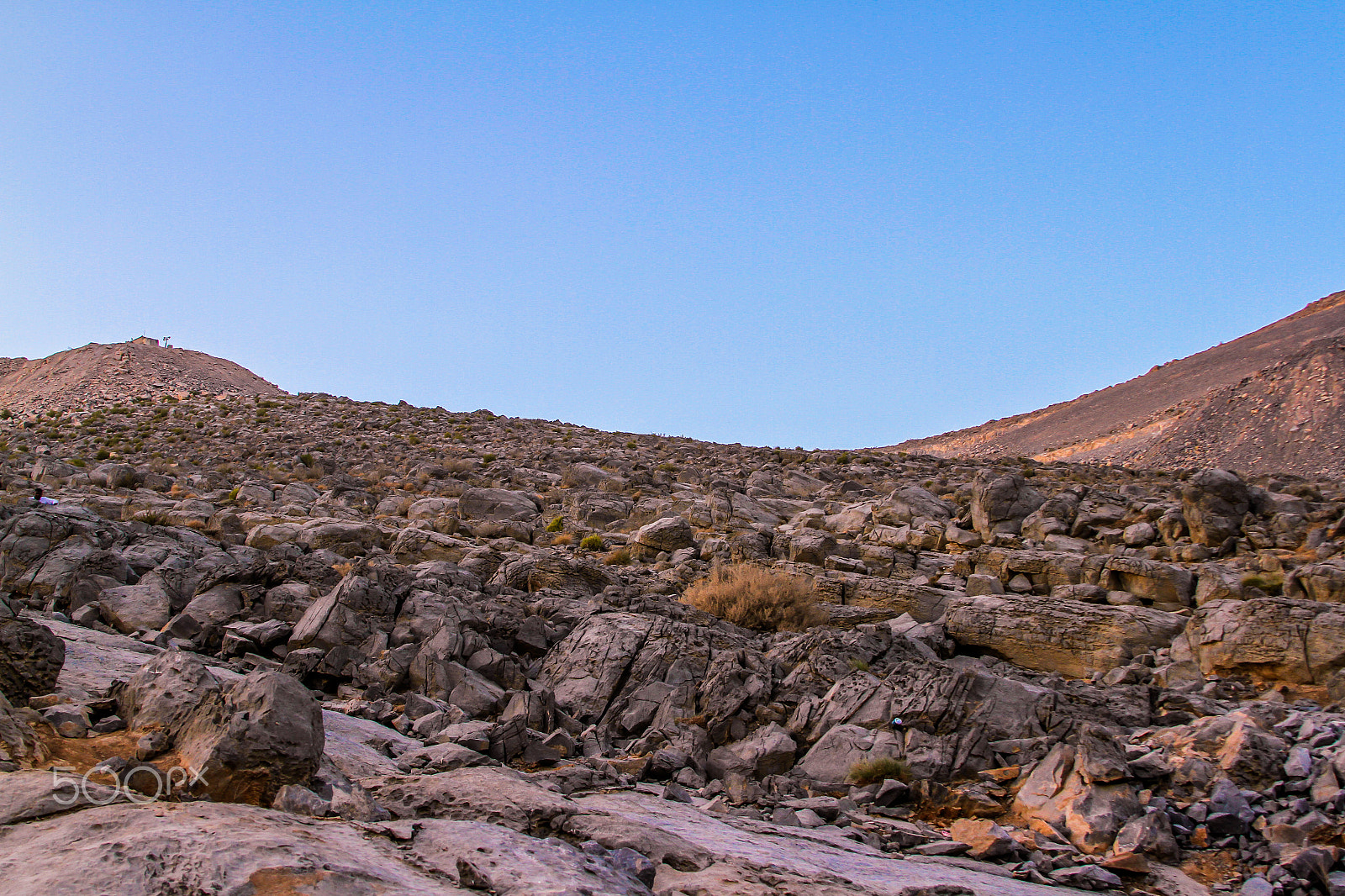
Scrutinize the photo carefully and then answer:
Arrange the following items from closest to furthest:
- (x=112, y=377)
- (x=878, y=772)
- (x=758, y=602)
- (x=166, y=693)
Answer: (x=166, y=693)
(x=878, y=772)
(x=758, y=602)
(x=112, y=377)

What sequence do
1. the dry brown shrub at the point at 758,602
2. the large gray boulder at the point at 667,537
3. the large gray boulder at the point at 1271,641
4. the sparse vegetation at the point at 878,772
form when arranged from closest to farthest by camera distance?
the sparse vegetation at the point at 878,772
the large gray boulder at the point at 1271,641
the dry brown shrub at the point at 758,602
the large gray boulder at the point at 667,537

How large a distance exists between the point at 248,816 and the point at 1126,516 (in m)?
16.2

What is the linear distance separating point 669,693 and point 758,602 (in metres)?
3.83

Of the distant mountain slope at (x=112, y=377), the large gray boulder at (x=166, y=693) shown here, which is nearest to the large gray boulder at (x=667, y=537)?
the large gray boulder at (x=166, y=693)

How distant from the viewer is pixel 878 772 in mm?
7484

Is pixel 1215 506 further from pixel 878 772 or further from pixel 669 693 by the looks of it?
pixel 669 693

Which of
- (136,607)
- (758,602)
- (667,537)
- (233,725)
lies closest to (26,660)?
(233,725)

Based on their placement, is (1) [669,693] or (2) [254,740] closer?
(2) [254,740]

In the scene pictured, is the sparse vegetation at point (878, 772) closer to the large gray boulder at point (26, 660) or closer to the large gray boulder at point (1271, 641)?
the large gray boulder at point (1271, 641)

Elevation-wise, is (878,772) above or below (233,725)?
below

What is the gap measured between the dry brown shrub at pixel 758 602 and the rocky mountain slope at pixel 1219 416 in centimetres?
3593

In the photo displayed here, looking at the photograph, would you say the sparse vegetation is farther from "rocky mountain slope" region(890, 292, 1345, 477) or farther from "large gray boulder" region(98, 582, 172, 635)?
"rocky mountain slope" region(890, 292, 1345, 477)

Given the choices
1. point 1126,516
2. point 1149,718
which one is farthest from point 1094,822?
point 1126,516

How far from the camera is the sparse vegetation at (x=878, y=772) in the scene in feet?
24.5
